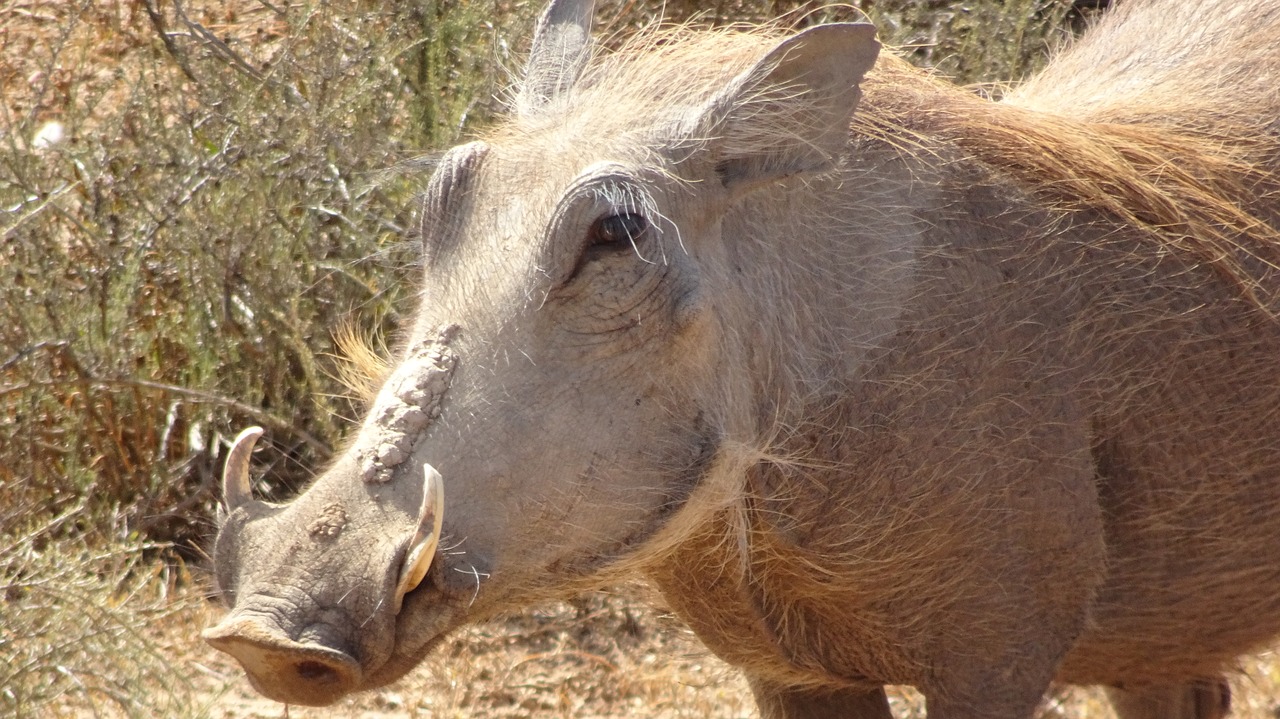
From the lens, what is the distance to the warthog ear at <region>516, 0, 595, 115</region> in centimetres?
281

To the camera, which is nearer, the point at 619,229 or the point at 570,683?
the point at 619,229

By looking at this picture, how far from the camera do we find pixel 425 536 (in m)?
2.14

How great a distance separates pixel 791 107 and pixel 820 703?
1.36 metres

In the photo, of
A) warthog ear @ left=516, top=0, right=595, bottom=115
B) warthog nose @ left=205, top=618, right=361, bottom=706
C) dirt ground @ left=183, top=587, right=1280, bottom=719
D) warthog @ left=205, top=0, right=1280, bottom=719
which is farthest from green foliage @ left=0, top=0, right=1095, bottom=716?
warthog nose @ left=205, top=618, right=361, bottom=706

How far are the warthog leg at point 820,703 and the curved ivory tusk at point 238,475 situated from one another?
1325 millimetres

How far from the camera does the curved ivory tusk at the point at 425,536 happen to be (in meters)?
2.12

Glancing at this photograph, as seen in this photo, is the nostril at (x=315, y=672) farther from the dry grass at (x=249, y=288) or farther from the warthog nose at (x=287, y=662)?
the dry grass at (x=249, y=288)

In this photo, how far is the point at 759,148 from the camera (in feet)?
8.39

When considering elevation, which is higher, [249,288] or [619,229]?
[249,288]

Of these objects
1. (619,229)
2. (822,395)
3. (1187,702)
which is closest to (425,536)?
(619,229)

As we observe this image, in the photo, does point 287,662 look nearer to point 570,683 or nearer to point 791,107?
point 791,107

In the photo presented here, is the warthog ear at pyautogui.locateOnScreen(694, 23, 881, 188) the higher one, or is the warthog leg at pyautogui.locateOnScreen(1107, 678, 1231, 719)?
the warthog ear at pyautogui.locateOnScreen(694, 23, 881, 188)

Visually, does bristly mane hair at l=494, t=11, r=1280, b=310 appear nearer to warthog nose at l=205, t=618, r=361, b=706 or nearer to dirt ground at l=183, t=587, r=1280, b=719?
warthog nose at l=205, t=618, r=361, b=706

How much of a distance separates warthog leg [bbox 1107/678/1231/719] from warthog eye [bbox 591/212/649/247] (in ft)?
6.50
